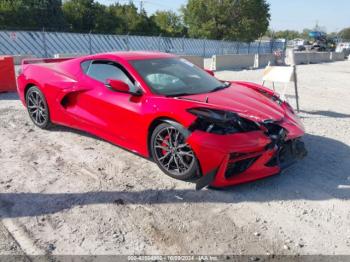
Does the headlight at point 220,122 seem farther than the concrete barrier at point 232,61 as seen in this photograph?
No

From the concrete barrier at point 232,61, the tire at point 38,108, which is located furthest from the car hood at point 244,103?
the concrete barrier at point 232,61

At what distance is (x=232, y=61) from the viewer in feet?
59.7

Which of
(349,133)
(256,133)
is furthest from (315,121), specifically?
(256,133)

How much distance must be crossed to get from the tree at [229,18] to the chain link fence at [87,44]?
1.96 metres

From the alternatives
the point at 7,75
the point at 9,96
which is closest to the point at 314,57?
the point at 7,75

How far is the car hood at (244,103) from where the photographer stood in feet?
12.7

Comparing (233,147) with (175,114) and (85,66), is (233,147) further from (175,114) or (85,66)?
(85,66)

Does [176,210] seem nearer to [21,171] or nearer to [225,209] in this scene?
[225,209]

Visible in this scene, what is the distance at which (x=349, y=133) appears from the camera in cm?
598

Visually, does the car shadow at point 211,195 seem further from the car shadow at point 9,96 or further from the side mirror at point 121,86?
the car shadow at point 9,96

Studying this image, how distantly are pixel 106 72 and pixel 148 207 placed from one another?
208cm

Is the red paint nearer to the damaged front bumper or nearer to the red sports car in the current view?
the red sports car

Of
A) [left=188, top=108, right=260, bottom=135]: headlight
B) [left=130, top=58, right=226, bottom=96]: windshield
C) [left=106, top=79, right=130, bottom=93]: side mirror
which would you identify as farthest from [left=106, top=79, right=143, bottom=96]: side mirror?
[left=188, top=108, right=260, bottom=135]: headlight

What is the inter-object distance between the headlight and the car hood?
0.13 meters
